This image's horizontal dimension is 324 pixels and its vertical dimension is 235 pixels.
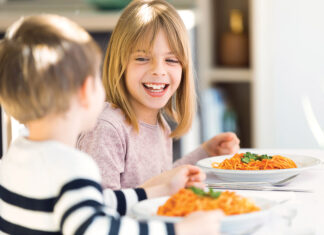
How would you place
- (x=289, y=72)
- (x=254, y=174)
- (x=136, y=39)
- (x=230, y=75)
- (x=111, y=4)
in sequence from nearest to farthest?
(x=254, y=174)
(x=136, y=39)
(x=111, y=4)
(x=289, y=72)
(x=230, y=75)

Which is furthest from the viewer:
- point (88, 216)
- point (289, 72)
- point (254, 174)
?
point (289, 72)

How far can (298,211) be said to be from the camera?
3.54 ft

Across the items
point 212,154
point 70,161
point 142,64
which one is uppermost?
point 142,64

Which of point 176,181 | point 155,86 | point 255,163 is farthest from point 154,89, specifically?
point 176,181

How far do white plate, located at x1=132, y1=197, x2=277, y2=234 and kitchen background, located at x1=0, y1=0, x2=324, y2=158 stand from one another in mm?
2283

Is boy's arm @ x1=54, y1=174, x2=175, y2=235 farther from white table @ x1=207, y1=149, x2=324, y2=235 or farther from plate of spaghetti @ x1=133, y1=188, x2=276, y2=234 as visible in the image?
white table @ x1=207, y1=149, x2=324, y2=235

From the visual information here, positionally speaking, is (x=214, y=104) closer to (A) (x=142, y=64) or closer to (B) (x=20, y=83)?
(A) (x=142, y=64)

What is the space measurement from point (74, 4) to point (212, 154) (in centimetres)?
246

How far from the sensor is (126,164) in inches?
60.9

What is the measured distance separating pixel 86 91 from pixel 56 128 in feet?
0.26

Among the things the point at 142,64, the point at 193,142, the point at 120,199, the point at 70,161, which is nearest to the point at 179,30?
the point at 142,64

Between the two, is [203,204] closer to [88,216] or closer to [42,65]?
[88,216]

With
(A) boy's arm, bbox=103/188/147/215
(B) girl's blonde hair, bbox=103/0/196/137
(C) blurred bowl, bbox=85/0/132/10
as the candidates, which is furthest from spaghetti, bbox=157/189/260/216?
(C) blurred bowl, bbox=85/0/132/10

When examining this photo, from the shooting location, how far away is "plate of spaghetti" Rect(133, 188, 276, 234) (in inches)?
36.0
